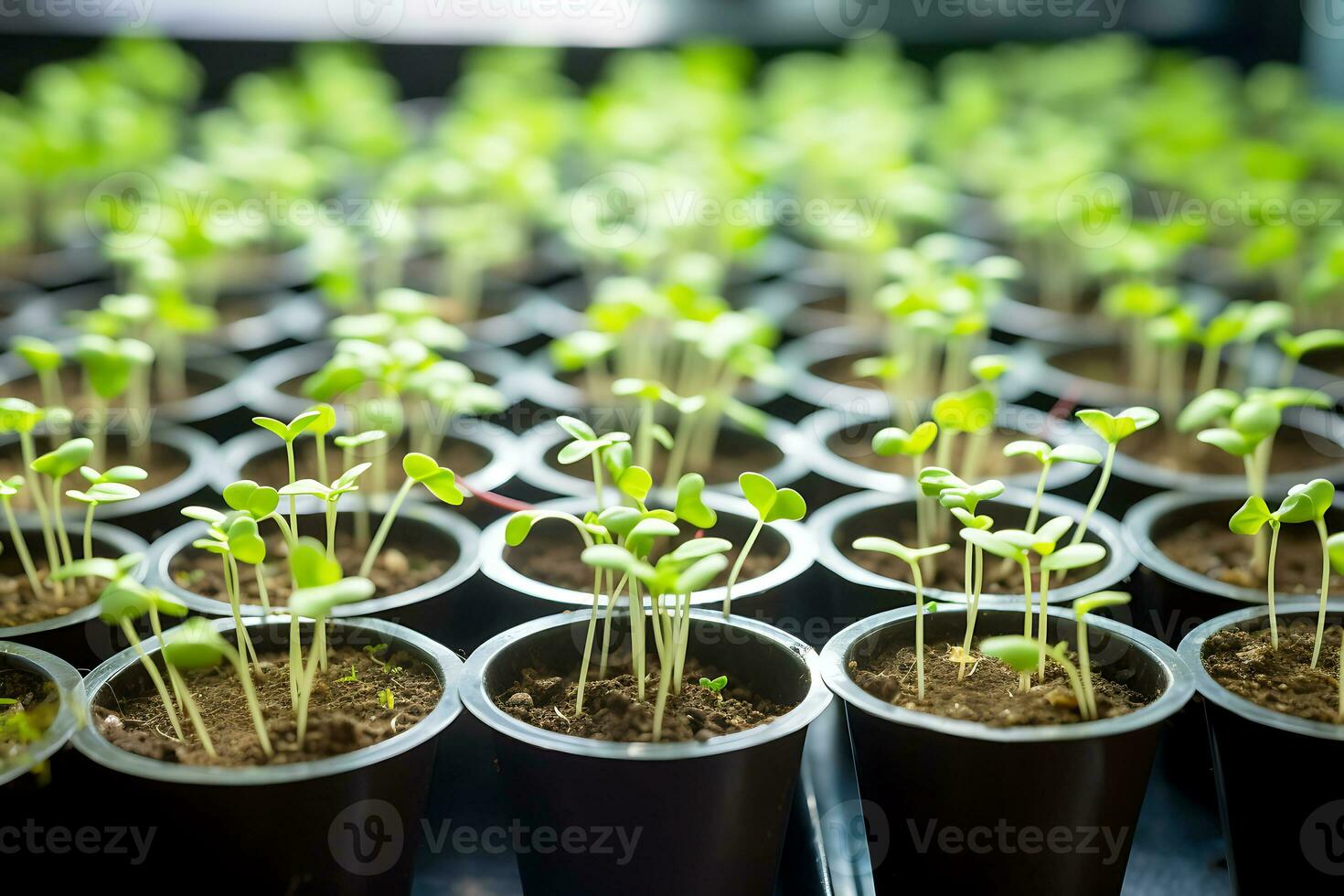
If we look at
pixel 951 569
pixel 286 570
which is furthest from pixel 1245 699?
pixel 286 570

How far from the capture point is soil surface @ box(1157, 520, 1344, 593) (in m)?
1.62

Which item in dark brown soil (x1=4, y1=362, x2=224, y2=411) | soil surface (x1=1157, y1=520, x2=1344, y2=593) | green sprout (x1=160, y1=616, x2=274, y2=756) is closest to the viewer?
green sprout (x1=160, y1=616, x2=274, y2=756)

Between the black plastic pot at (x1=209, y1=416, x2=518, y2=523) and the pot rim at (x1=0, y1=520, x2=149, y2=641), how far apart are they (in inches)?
6.5

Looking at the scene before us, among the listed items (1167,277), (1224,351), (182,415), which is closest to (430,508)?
(182,415)

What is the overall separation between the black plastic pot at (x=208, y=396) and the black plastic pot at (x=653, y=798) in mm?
1056

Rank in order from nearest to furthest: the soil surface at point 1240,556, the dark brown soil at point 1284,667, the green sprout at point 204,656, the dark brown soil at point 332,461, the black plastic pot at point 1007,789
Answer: the green sprout at point 204,656 < the black plastic pot at point 1007,789 < the dark brown soil at point 1284,667 < the soil surface at point 1240,556 < the dark brown soil at point 332,461

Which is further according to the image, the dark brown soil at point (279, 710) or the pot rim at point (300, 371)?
the pot rim at point (300, 371)

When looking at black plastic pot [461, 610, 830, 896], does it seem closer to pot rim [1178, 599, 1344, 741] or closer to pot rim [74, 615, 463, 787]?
pot rim [74, 615, 463, 787]

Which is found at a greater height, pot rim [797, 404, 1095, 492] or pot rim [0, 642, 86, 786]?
pot rim [0, 642, 86, 786]

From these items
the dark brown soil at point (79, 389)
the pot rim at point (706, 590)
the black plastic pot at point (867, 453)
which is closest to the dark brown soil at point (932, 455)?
the black plastic pot at point (867, 453)

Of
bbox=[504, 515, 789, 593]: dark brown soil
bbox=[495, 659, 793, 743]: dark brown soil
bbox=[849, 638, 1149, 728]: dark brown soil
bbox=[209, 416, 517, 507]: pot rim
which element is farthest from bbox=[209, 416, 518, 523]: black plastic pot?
bbox=[849, 638, 1149, 728]: dark brown soil

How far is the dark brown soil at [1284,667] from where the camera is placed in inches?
49.2

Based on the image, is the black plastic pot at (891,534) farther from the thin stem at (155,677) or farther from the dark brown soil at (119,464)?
the dark brown soil at (119,464)

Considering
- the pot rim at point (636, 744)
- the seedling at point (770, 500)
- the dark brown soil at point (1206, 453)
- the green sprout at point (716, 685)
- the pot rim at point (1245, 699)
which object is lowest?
the dark brown soil at point (1206, 453)
